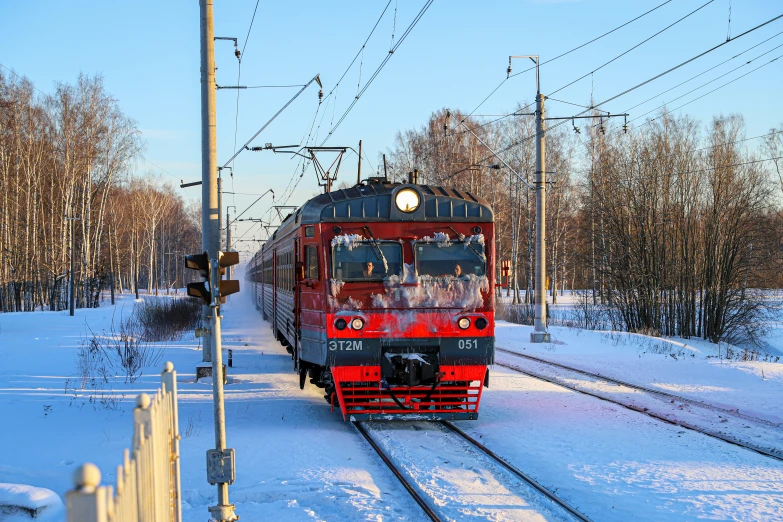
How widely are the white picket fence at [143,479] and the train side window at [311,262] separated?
478cm

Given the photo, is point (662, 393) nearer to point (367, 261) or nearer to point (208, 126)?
point (367, 261)

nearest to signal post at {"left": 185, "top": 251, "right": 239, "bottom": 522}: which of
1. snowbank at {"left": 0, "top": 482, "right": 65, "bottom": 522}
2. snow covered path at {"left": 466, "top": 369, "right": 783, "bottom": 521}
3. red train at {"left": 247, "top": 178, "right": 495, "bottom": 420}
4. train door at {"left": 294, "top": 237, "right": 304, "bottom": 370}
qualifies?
snowbank at {"left": 0, "top": 482, "right": 65, "bottom": 522}

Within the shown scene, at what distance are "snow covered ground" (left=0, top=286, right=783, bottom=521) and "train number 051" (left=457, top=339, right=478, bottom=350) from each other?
1.04 m

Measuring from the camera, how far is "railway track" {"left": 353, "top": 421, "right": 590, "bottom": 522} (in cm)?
564

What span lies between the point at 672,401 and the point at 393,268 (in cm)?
501

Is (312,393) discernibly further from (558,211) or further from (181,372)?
(558,211)

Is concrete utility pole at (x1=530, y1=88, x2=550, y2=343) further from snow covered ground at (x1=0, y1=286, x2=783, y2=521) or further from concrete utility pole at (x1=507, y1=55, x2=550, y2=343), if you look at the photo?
snow covered ground at (x1=0, y1=286, x2=783, y2=521)

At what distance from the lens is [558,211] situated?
1656 inches

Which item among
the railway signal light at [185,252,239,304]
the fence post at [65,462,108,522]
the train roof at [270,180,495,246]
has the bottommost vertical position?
the fence post at [65,462,108,522]

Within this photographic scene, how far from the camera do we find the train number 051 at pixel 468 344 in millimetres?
9148

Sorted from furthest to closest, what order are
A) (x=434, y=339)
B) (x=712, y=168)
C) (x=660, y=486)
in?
(x=712, y=168), (x=434, y=339), (x=660, y=486)

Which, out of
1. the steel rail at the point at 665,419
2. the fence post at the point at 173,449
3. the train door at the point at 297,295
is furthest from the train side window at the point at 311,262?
the steel rail at the point at 665,419

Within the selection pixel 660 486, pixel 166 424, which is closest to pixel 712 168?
pixel 660 486

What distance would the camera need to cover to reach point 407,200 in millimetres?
9422
